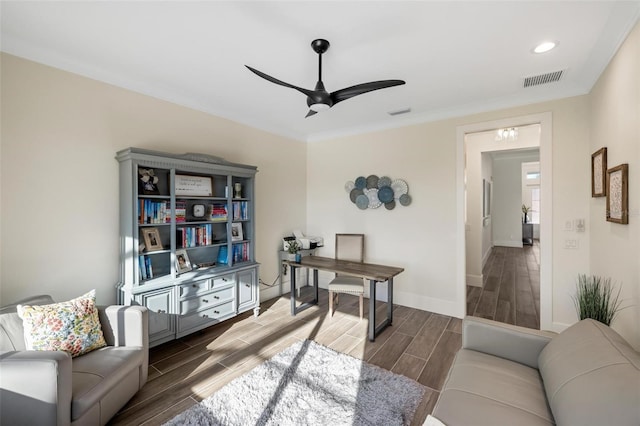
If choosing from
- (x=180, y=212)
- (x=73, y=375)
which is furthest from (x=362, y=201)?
(x=73, y=375)

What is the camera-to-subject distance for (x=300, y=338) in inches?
116

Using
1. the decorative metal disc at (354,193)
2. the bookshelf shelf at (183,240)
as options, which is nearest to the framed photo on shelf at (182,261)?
the bookshelf shelf at (183,240)

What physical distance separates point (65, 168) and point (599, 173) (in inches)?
188

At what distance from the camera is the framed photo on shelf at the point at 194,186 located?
304cm

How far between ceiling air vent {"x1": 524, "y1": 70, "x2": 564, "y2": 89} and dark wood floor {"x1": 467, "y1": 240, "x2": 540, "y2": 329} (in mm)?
2739

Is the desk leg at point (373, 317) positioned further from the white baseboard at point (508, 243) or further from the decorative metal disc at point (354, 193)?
the white baseboard at point (508, 243)

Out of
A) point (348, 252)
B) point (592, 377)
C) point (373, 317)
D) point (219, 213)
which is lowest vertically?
point (373, 317)

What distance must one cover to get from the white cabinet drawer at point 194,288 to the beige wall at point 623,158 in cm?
355

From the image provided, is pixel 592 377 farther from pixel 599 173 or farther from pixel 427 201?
pixel 427 201

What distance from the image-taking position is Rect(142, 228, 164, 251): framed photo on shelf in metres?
2.75

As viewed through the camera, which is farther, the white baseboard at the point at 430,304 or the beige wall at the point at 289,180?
the white baseboard at the point at 430,304

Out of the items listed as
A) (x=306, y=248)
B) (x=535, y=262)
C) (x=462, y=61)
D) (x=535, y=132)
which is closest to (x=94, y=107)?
(x=306, y=248)

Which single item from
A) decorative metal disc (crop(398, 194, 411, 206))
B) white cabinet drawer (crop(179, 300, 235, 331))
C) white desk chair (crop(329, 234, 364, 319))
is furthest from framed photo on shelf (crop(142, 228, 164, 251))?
decorative metal disc (crop(398, 194, 411, 206))

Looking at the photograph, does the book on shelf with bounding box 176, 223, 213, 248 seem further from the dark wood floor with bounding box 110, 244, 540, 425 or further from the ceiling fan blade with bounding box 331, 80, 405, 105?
the ceiling fan blade with bounding box 331, 80, 405, 105
